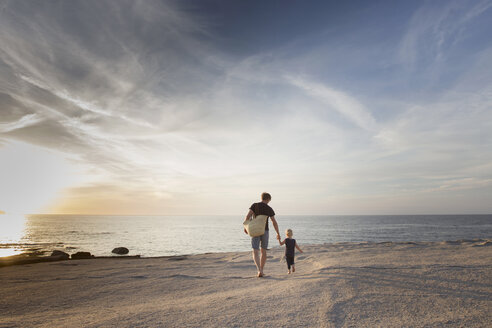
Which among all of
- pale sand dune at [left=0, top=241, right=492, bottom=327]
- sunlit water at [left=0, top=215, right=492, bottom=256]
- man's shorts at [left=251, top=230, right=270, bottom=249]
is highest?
man's shorts at [left=251, top=230, right=270, bottom=249]

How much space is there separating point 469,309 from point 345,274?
2.53m

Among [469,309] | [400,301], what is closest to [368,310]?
[400,301]

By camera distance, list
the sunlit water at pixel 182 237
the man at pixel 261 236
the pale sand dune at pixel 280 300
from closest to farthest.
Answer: the pale sand dune at pixel 280 300, the man at pixel 261 236, the sunlit water at pixel 182 237

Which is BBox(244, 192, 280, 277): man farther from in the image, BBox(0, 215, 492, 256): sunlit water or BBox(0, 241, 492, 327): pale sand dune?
BBox(0, 215, 492, 256): sunlit water

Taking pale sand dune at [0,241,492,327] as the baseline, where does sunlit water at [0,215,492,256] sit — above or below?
below

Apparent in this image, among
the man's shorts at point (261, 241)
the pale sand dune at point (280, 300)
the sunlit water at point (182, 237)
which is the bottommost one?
the sunlit water at point (182, 237)

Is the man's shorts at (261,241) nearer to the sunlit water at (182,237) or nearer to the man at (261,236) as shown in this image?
the man at (261,236)

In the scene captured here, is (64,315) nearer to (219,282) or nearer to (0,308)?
(0,308)

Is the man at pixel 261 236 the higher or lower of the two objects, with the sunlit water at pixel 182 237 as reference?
higher

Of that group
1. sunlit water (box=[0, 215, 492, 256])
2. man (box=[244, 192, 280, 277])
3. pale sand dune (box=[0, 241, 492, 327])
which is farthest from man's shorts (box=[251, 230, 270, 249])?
sunlit water (box=[0, 215, 492, 256])

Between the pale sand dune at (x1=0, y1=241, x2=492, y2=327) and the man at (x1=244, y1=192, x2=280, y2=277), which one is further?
the man at (x1=244, y1=192, x2=280, y2=277)

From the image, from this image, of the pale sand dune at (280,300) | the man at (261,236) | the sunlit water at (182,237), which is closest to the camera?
the pale sand dune at (280,300)

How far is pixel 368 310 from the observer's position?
429 centimetres

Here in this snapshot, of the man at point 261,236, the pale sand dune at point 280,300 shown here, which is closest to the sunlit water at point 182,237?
the pale sand dune at point 280,300
